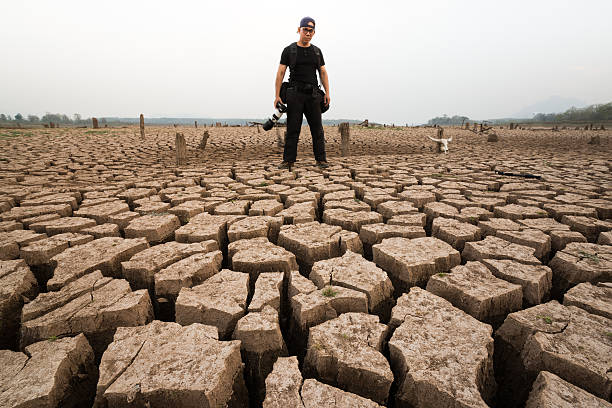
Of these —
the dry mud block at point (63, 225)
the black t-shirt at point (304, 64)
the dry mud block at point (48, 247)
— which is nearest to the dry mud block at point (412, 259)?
the dry mud block at point (48, 247)

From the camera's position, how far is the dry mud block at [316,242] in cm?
173

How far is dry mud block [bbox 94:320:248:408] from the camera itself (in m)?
0.86

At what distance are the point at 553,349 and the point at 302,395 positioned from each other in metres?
0.88

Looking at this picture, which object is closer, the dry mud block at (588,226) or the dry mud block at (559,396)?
the dry mud block at (559,396)

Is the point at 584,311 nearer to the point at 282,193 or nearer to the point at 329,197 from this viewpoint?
the point at 329,197

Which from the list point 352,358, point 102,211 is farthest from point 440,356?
point 102,211

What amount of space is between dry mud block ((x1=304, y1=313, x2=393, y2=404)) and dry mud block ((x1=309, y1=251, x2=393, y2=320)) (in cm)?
20

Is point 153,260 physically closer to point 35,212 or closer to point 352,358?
point 352,358

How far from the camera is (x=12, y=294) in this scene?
1.31 metres

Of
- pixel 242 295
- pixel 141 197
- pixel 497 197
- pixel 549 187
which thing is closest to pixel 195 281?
pixel 242 295

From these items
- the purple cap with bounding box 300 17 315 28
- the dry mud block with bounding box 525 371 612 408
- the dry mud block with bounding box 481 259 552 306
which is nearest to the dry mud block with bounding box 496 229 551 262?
the dry mud block with bounding box 481 259 552 306

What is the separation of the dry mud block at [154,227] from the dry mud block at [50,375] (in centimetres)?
92

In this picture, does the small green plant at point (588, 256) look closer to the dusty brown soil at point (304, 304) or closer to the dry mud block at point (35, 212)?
the dusty brown soil at point (304, 304)

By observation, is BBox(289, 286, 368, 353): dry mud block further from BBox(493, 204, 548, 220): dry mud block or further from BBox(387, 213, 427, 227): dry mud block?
BBox(493, 204, 548, 220): dry mud block
